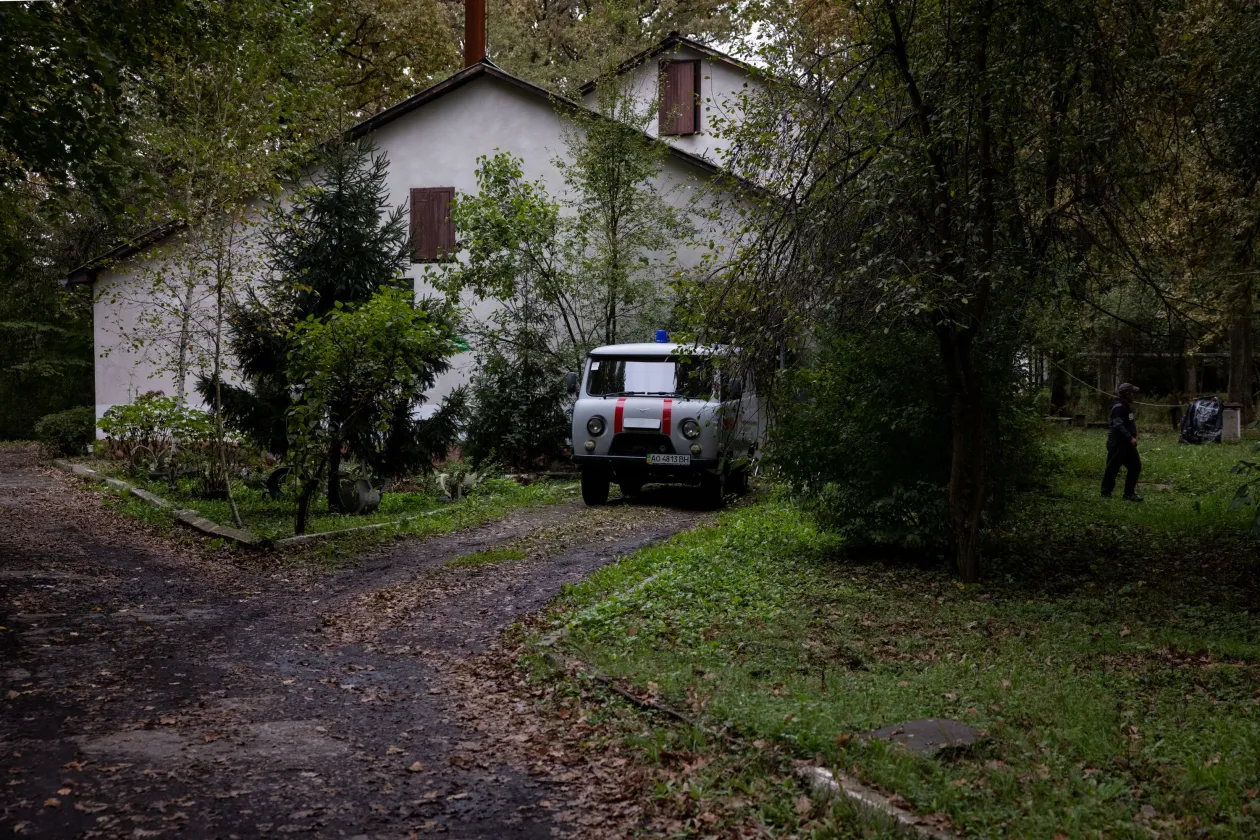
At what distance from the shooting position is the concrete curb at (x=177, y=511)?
505 inches

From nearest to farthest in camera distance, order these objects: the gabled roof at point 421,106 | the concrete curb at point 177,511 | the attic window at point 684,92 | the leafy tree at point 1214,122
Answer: the leafy tree at point 1214,122 < the concrete curb at point 177,511 < the gabled roof at point 421,106 < the attic window at point 684,92

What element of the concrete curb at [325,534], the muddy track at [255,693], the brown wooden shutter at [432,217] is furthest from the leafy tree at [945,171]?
the brown wooden shutter at [432,217]

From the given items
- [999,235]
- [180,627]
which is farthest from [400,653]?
[999,235]

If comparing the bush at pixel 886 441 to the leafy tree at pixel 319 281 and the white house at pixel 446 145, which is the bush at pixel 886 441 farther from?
the white house at pixel 446 145

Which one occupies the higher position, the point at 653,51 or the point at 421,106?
the point at 653,51

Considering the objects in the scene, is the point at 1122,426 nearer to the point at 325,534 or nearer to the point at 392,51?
the point at 325,534

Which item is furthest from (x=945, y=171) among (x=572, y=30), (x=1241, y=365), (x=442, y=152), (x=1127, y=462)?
(x=572, y=30)

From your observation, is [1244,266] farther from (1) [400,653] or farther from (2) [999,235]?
(1) [400,653]

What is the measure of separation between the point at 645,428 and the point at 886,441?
18.7ft

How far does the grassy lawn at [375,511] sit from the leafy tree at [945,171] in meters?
6.56

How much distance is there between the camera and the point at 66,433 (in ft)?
80.2

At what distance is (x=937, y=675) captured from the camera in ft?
21.4

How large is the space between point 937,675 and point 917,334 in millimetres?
4458

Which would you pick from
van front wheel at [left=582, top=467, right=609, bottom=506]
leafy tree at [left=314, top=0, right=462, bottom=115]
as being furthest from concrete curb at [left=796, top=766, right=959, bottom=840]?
leafy tree at [left=314, top=0, right=462, bottom=115]
